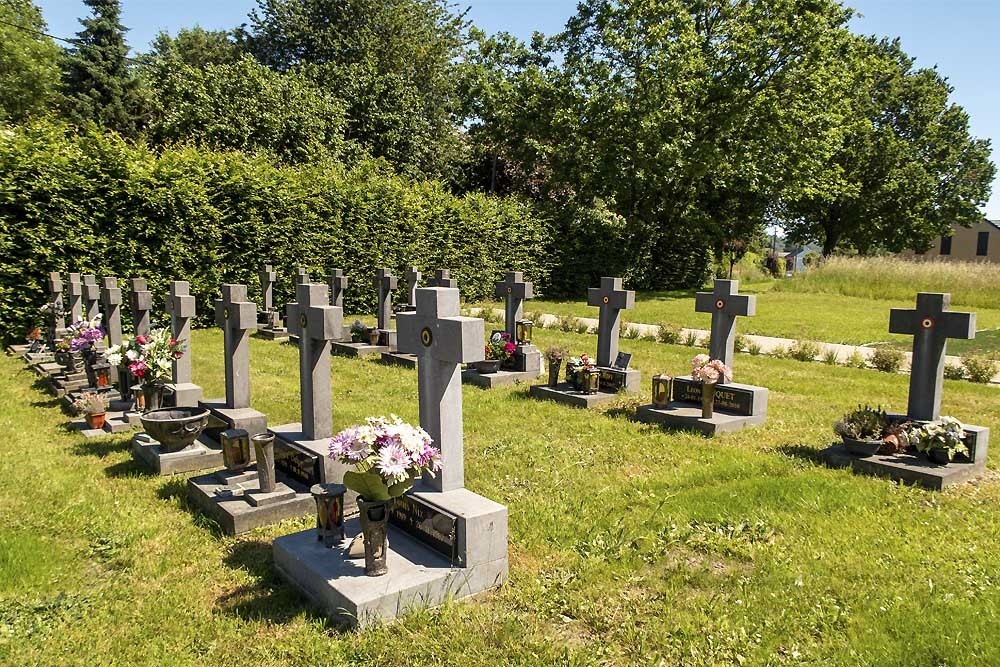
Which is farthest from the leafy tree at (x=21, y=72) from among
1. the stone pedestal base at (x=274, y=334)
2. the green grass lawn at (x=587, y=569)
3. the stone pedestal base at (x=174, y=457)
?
the green grass lawn at (x=587, y=569)

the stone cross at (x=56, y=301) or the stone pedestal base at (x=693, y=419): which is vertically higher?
the stone cross at (x=56, y=301)

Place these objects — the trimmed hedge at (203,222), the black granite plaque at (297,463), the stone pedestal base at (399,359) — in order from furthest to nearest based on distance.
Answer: the trimmed hedge at (203,222) → the stone pedestal base at (399,359) → the black granite plaque at (297,463)

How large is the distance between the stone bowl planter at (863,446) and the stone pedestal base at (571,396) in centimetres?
346

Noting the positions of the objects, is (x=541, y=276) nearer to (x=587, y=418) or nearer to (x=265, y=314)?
(x=265, y=314)

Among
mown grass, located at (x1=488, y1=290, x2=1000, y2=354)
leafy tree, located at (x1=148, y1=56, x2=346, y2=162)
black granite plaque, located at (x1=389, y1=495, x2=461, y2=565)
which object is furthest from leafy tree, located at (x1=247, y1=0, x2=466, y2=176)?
black granite plaque, located at (x1=389, y1=495, x2=461, y2=565)

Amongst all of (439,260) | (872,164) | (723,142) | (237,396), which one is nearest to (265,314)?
(439,260)

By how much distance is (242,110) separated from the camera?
2512cm

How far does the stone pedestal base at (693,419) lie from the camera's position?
8.06m

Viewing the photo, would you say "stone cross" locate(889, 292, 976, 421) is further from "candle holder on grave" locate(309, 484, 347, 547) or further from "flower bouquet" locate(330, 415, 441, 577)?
"candle holder on grave" locate(309, 484, 347, 547)

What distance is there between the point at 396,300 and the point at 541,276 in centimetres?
722

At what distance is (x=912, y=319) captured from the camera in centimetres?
700

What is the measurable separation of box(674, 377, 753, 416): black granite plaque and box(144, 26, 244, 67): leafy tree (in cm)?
4047

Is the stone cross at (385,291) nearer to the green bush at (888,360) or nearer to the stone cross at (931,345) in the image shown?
the green bush at (888,360)

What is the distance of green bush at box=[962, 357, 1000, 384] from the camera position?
1152 cm
